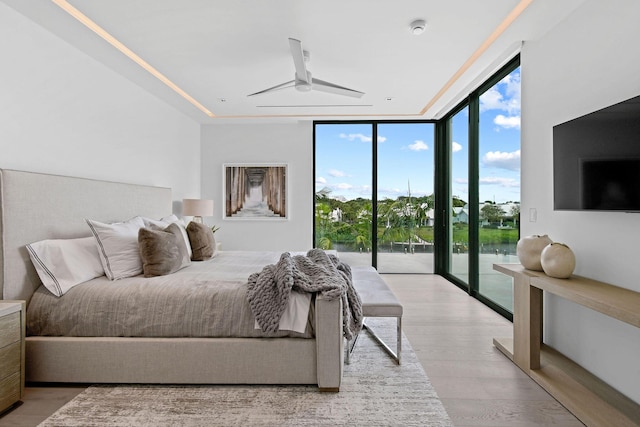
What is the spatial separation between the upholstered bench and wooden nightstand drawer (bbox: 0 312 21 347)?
6.59 feet

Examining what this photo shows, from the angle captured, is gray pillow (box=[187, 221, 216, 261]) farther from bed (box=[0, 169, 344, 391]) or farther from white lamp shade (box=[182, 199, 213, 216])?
bed (box=[0, 169, 344, 391])

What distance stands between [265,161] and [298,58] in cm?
295

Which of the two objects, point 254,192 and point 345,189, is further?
point 345,189

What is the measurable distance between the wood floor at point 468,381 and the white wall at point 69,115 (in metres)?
1.60

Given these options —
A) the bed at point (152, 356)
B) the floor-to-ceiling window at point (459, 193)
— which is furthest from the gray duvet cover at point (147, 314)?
the floor-to-ceiling window at point (459, 193)

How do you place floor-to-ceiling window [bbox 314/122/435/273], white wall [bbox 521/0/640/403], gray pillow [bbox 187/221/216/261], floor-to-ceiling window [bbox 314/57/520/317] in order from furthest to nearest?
floor-to-ceiling window [bbox 314/122/435/273], floor-to-ceiling window [bbox 314/57/520/317], gray pillow [bbox 187/221/216/261], white wall [bbox 521/0/640/403]

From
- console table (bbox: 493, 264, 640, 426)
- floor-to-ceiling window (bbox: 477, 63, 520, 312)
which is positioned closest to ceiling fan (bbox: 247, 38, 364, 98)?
floor-to-ceiling window (bbox: 477, 63, 520, 312)

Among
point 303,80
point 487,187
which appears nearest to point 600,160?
point 487,187

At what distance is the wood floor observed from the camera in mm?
1833

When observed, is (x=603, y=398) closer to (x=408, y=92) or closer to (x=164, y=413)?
(x=164, y=413)

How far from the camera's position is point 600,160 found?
197cm

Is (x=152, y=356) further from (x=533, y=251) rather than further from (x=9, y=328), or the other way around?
(x=533, y=251)

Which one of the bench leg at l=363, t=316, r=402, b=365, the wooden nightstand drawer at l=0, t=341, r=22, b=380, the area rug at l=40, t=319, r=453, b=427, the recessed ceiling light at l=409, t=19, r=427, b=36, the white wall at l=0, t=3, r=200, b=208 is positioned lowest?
the area rug at l=40, t=319, r=453, b=427

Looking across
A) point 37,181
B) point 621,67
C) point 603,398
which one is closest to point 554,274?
point 603,398
